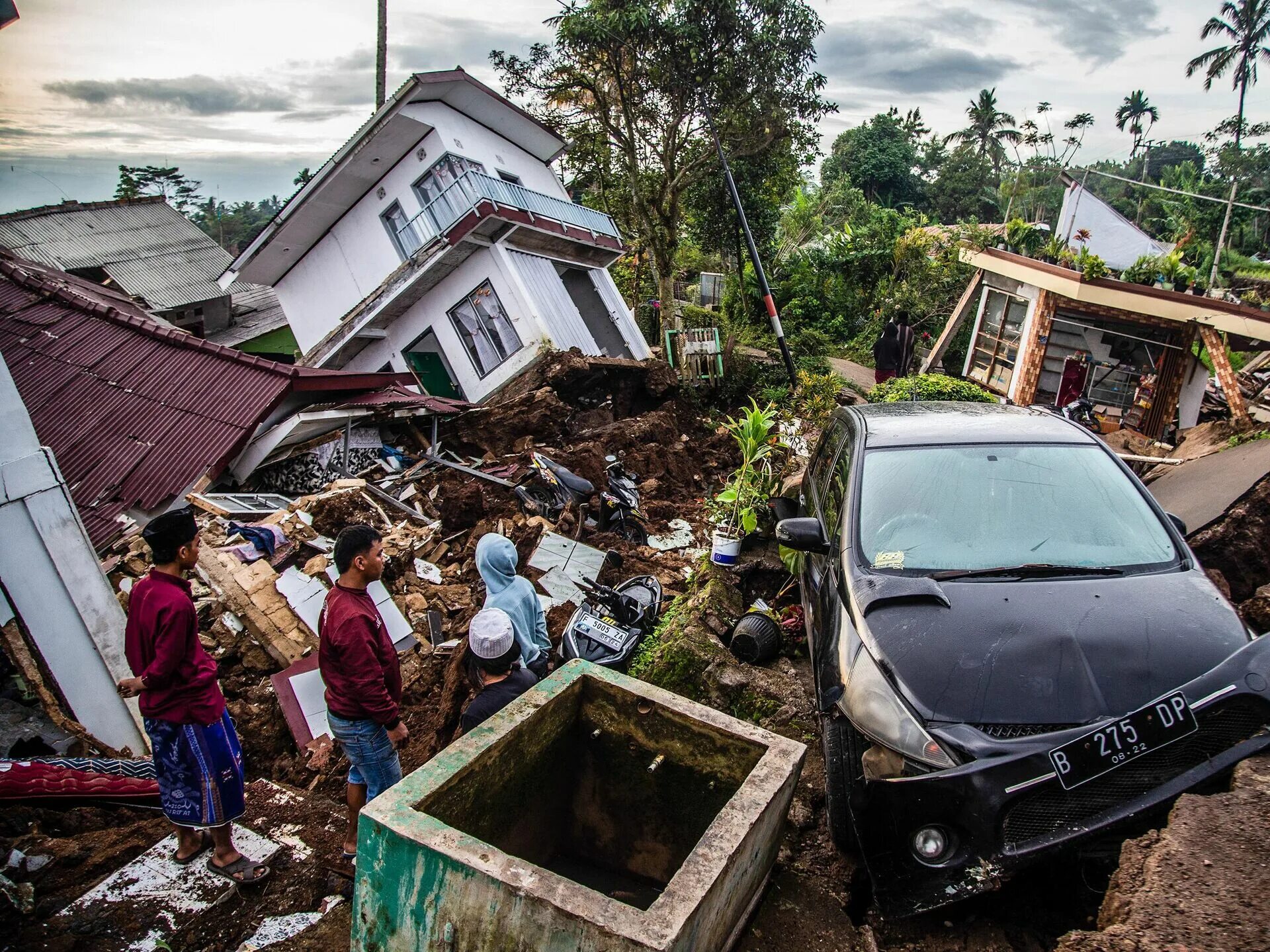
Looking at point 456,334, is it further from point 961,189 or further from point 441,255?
point 961,189

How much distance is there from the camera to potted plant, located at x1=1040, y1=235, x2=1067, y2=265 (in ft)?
43.7

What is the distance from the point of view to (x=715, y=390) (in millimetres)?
17062

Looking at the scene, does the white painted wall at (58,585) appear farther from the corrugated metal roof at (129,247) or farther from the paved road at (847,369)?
the corrugated metal roof at (129,247)

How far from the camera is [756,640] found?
4801mm

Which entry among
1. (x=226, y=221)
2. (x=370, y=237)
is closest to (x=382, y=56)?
(x=370, y=237)

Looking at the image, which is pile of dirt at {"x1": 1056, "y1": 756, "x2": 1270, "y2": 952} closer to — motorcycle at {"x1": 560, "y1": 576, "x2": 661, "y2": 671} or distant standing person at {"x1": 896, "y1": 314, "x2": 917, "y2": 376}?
motorcycle at {"x1": 560, "y1": 576, "x2": 661, "y2": 671}

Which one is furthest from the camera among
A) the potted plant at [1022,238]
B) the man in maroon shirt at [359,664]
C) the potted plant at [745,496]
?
the potted plant at [1022,238]

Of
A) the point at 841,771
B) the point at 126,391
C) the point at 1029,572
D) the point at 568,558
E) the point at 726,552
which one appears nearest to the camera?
the point at 841,771

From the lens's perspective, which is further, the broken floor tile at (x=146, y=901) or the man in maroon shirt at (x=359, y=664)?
the man in maroon shirt at (x=359, y=664)

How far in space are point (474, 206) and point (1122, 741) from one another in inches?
553

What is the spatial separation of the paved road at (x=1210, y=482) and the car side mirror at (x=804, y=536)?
3.13 m

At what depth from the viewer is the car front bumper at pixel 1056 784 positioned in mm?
2506

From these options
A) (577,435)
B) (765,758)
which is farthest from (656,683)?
(577,435)

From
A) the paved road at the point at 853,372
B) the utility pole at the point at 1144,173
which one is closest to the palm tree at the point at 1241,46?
the utility pole at the point at 1144,173
